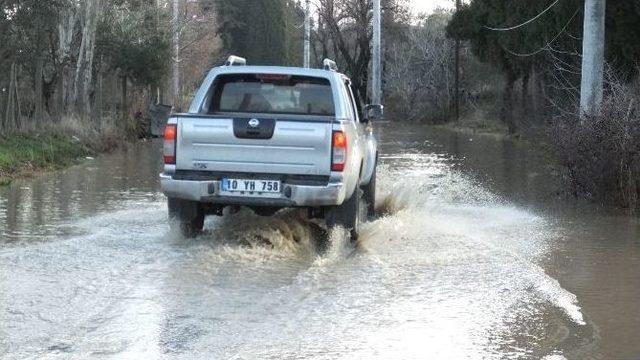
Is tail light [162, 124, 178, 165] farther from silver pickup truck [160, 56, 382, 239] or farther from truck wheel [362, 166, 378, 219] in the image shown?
truck wheel [362, 166, 378, 219]

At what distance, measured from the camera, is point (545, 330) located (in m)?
6.18

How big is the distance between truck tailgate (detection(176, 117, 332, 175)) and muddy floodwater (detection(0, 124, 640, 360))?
0.84 meters

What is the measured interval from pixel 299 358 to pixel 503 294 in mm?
2460

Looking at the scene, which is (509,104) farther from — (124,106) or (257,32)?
(257,32)

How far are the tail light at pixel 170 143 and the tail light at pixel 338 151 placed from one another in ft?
5.09

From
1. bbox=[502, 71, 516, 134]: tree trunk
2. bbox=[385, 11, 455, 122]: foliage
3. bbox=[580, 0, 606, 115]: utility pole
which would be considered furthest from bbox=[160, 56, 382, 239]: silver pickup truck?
bbox=[385, 11, 455, 122]: foliage

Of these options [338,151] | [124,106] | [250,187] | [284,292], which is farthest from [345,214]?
[124,106]

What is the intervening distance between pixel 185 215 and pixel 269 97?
6.05 ft

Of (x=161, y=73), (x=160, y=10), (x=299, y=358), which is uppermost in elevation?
(x=160, y=10)

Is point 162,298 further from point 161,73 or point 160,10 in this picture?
point 160,10

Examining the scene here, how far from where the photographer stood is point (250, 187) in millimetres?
8680

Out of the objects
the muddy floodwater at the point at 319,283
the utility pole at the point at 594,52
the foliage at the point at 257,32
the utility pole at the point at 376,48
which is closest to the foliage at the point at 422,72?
the utility pole at the point at 376,48

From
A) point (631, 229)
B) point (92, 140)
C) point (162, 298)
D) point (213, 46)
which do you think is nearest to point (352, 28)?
point (213, 46)

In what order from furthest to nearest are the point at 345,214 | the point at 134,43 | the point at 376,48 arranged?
the point at 376,48
the point at 134,43
the point at 345,214
